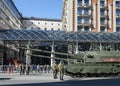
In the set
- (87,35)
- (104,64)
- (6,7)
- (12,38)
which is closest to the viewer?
(104,64)

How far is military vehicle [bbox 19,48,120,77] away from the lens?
33.1 meters

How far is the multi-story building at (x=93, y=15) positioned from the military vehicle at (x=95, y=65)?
4911 cm

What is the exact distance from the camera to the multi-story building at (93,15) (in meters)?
83.9

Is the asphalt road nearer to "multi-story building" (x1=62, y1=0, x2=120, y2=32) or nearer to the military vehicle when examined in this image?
Answer: the military vehicle

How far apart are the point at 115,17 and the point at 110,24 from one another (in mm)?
2172

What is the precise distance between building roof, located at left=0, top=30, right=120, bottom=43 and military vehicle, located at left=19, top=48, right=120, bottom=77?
27.3 meters

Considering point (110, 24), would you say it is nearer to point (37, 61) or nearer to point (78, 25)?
point (78, 25)

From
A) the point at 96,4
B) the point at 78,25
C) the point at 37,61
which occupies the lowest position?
the point at 37,61

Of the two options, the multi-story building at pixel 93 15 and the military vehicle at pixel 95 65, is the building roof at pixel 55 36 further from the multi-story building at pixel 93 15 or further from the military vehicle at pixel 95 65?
the military vehicle at pixel 95 65

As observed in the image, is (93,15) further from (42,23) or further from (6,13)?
(42,23)

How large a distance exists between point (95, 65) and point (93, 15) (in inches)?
2078

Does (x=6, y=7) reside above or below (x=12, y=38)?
above

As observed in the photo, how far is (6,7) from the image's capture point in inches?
3278

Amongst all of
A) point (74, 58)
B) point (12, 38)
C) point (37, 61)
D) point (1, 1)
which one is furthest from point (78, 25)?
point (74, 58)
